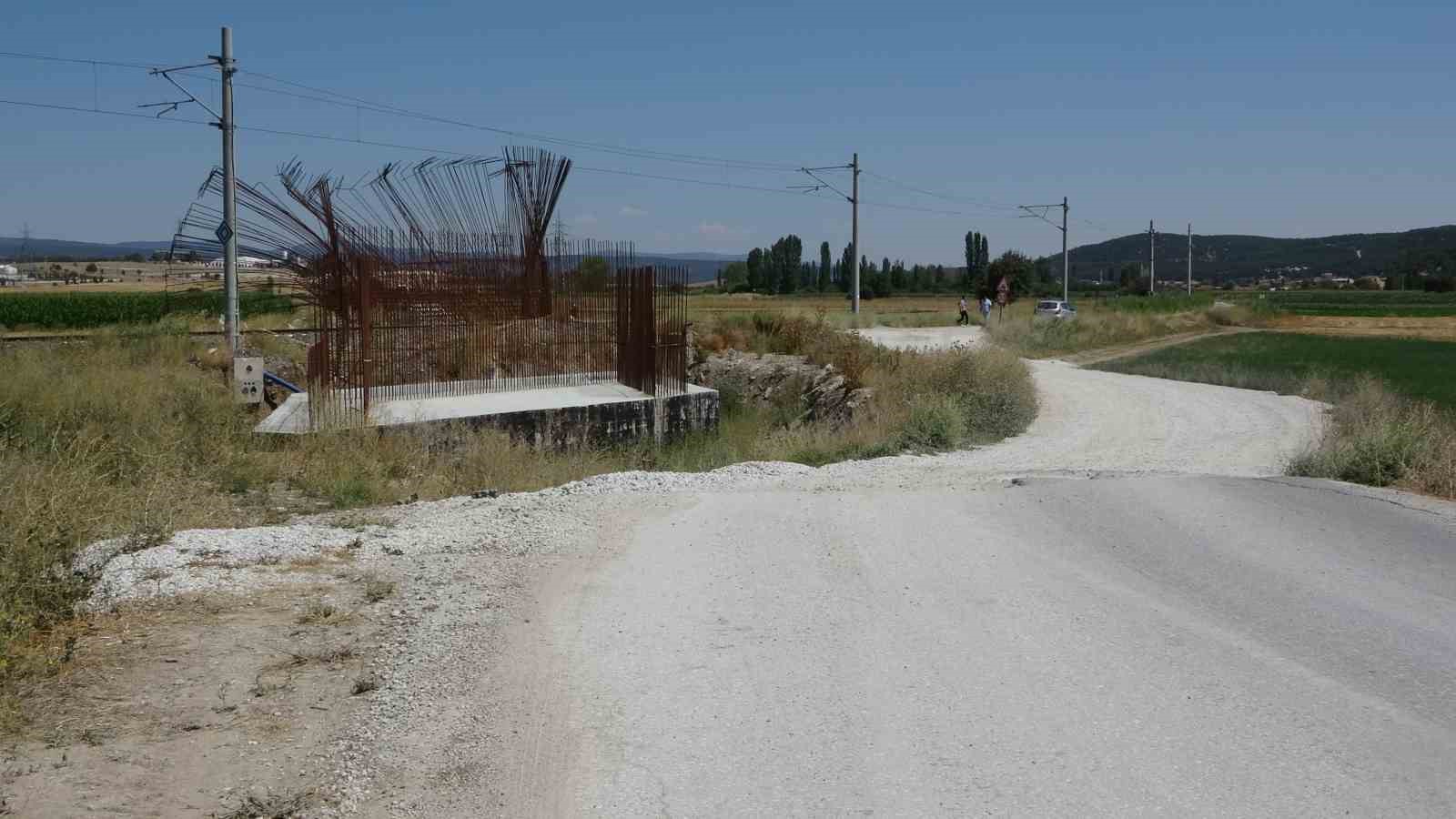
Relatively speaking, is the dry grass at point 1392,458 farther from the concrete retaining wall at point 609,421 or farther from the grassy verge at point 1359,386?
the concrete retaining wall at point 609,421

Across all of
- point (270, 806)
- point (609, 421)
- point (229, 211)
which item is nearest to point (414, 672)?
point (270, 806)

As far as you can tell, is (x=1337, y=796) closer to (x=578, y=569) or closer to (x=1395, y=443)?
(x=578, y=569)

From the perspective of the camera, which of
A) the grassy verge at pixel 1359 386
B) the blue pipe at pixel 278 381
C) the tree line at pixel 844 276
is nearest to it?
the grassy verge at pixel 1359 386

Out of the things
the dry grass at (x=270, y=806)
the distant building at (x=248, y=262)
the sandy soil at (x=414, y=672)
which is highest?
the distant building at (x=248, y=262)

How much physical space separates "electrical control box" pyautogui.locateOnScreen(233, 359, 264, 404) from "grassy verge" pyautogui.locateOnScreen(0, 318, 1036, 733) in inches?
14.3

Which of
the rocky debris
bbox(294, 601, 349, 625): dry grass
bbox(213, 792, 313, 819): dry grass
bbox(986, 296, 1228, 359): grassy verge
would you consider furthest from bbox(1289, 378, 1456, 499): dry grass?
bbox(986, 296, 1228, 359): grassy verge

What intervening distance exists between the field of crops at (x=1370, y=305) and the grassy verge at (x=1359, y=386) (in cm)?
2881

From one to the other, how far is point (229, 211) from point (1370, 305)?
102229mm

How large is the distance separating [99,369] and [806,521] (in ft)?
45.0

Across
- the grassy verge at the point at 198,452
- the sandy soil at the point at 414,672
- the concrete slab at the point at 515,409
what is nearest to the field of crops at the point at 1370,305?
the grassy verge at the point at 198,452

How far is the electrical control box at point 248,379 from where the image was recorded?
18312 millimetres

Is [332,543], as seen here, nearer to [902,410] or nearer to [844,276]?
[902,410]

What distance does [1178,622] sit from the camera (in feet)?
22.9

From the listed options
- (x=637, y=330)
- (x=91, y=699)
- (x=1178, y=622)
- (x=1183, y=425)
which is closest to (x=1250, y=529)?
(x=1178, y=622)
